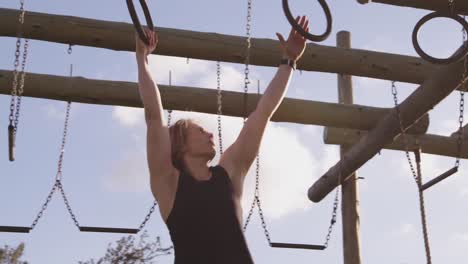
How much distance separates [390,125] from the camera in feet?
23.6

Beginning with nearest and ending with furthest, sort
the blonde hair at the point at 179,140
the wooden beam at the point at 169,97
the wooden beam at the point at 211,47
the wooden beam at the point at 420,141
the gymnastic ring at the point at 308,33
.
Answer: the blonde hair at the point at 179,140
the gymnastic ring at the point at 308,33
the wooden beam at the point at 211,47
the wooden beam at the point at 169,97
the wooden beam at the point at 420,141

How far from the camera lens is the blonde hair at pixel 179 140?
242 centimetres

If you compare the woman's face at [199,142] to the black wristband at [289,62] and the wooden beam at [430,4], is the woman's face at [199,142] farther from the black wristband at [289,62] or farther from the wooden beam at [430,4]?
the wooden beam at [430,4]

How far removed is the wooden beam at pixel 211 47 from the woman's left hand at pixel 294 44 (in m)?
3.43

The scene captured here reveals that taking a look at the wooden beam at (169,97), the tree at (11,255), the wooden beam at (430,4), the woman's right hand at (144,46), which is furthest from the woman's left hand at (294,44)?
the tree at (11,255)

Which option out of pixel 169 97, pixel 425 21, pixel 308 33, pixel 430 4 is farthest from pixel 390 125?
pixel 308 33

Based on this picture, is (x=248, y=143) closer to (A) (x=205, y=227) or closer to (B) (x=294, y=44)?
(A) (x=205, y=227)

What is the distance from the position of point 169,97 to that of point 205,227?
4759 mm

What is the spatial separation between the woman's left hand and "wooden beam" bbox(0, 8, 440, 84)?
3433 millimetres

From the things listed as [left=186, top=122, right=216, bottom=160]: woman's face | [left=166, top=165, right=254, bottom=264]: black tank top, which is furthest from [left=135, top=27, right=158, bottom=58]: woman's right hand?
[left=166, top=165, right=254, bottom=264]: black tank top

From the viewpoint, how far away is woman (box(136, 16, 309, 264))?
7.02ft

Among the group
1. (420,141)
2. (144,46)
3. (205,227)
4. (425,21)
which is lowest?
(205,227)

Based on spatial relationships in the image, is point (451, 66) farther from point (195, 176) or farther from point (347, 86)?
point (195, 176)

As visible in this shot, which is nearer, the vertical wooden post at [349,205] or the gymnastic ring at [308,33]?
the gymnastic ring at [308,33]
